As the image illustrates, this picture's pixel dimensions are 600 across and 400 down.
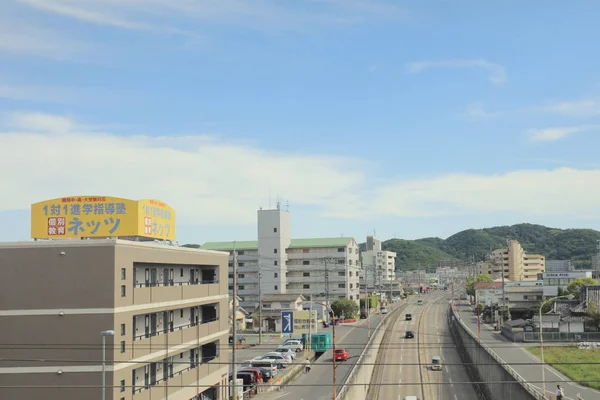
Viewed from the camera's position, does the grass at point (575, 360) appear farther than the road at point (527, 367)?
Yes

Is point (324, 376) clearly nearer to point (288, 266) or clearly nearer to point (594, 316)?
point (594, 316)

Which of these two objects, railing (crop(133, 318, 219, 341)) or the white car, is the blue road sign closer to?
the white car

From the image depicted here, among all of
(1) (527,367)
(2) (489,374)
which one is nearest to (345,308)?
(1) (527,367)

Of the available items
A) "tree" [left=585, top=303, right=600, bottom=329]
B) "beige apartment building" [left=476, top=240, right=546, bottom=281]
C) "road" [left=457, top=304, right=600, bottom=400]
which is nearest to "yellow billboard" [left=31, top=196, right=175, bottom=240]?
"road" [left=457, top=304, right=600, bottom=400]

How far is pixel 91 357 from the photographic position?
2452 cm

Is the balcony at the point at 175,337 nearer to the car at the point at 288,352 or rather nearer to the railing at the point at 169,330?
the railing at the point at 169,330

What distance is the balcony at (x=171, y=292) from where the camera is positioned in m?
27.5

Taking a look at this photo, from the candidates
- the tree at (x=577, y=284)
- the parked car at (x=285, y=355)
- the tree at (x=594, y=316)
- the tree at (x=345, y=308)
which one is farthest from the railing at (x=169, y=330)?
the tree at (x=577, y=284)

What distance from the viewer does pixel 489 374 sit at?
40.9 m

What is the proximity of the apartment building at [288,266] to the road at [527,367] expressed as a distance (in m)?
31.1

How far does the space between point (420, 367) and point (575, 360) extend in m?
14.7

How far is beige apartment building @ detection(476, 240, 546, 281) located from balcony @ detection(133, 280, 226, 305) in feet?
463

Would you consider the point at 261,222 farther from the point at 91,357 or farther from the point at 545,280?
the point at 91,357

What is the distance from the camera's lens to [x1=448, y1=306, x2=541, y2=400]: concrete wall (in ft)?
102
